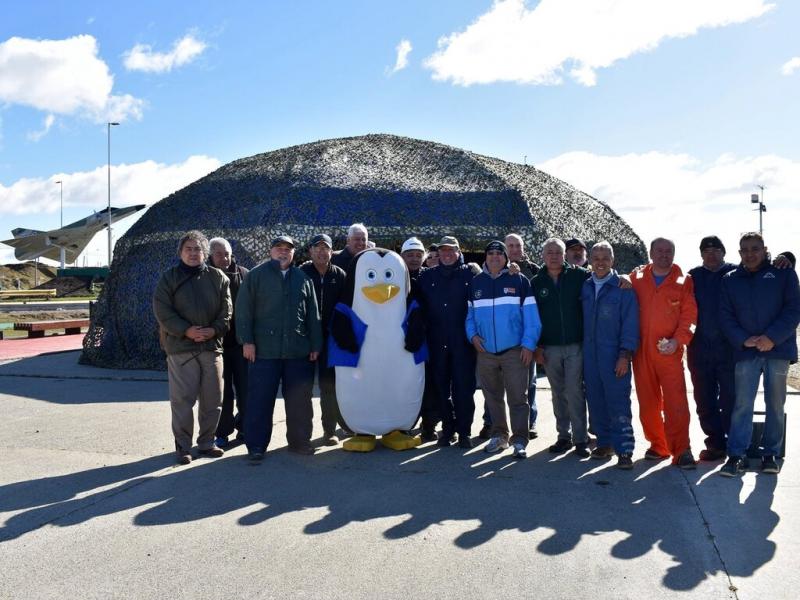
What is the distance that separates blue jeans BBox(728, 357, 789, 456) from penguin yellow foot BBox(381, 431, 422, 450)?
248cm

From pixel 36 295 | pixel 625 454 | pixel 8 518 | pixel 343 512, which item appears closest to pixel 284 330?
pixel 343 512

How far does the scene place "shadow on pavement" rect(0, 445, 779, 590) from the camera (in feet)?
12.8

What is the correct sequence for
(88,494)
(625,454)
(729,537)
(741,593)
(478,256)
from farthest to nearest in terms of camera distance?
(478,256) < (625,454) < (88,494) < (729,537) < (741,593)

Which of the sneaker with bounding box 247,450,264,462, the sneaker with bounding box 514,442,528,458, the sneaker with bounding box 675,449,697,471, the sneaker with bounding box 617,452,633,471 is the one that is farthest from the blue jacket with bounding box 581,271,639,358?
the sneaker with bounding box 247,450,264,462

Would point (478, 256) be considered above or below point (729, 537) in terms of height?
above

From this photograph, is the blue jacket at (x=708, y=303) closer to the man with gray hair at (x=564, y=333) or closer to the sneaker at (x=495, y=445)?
the man with gray hair at (x=564, y=333)

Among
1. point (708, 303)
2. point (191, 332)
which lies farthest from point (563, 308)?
point (191, 332)

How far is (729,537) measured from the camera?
152 inches

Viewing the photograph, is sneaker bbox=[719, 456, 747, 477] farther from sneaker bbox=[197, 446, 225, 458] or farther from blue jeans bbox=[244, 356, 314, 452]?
sneaker bbox=[197, 446, 225, 458]

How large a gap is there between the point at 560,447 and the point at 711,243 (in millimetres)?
2067

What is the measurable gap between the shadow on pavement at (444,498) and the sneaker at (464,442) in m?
0.29

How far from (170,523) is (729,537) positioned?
126 inches

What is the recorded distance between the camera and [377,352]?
231 inches

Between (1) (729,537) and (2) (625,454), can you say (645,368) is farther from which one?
(1) (729,537)
